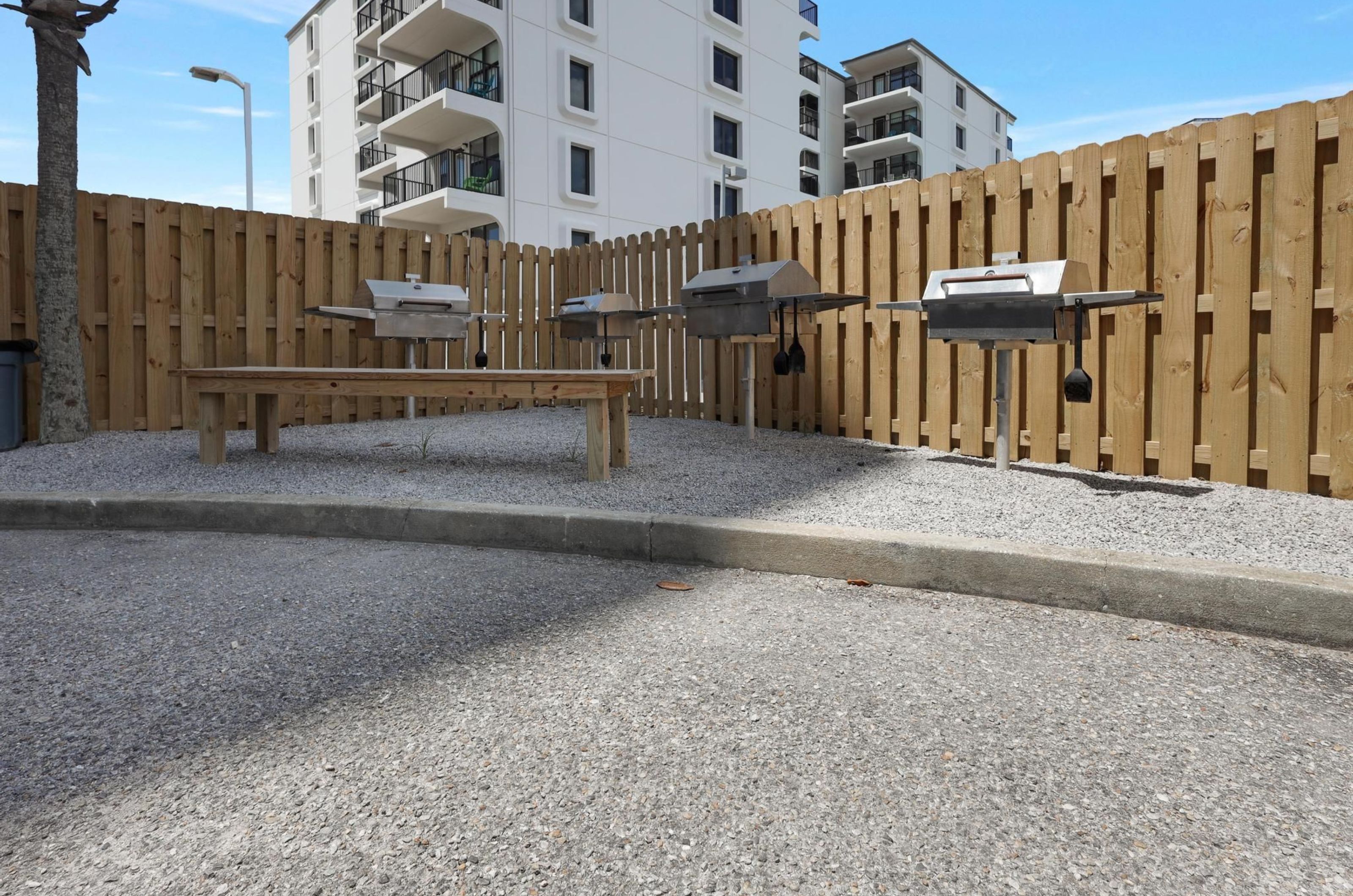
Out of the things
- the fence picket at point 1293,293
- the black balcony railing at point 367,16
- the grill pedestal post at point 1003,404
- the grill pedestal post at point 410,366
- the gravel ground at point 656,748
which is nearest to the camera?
the gravel ground at point 656,748

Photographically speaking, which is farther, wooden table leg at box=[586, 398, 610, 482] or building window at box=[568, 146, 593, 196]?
A: building window at box=[568, 146, 593, 196]

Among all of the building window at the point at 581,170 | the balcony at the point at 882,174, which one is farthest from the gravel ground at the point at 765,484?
the balcony at the point at 882,174

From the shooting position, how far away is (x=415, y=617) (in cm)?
295

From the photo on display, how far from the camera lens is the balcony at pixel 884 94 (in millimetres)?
40094

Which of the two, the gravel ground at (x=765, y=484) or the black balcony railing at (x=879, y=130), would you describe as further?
the black balcony railing at (x=879, y=130)

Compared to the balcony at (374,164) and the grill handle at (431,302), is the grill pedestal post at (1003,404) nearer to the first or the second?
the grill handle at (431,302)

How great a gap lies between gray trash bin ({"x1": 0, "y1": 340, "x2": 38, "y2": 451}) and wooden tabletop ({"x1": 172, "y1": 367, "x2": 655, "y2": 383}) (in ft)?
6.29

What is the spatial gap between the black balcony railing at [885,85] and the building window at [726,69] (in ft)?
48.6

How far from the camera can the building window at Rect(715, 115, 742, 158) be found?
28.0 meters

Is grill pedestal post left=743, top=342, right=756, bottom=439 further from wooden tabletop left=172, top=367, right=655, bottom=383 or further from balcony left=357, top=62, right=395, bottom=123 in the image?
balcony left=357, top=62, right=395, bottom=123

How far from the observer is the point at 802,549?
11.7 feet

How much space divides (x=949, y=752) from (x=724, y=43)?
30.1 meters

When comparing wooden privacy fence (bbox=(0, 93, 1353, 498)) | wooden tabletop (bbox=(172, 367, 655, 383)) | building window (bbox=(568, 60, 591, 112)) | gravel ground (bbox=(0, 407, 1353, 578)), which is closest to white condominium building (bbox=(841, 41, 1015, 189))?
building window (bbox=(568, 60, 591, 112))

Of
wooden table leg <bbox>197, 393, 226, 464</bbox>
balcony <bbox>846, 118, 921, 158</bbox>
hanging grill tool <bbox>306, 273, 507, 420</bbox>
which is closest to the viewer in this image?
wooden table leg <bbox>197, 393, 226, 464</bbox>
